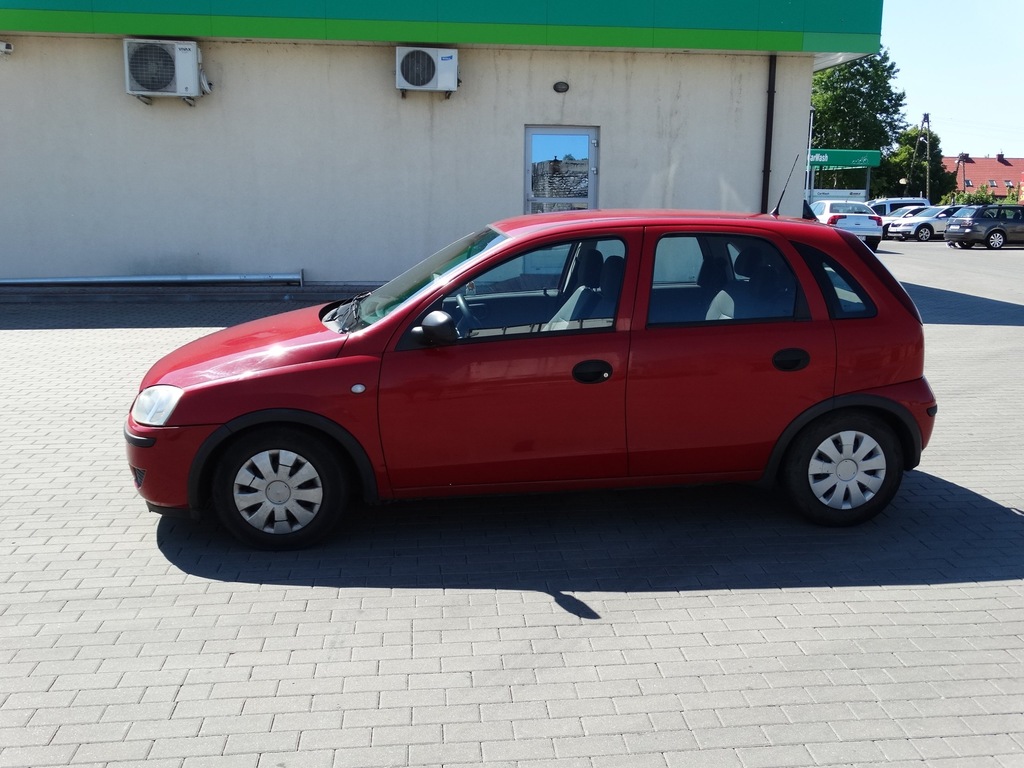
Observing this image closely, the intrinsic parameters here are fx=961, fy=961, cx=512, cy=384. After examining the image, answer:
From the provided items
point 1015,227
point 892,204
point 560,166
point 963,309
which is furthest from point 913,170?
point 560,166

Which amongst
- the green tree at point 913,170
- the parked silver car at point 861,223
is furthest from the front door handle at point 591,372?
the green tree at point 913,170

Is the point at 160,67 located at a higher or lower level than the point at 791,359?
higher

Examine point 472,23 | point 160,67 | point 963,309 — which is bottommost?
point 963,309

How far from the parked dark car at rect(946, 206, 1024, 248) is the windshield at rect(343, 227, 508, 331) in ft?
104

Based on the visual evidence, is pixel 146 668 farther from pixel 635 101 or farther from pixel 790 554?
pixel 635 101

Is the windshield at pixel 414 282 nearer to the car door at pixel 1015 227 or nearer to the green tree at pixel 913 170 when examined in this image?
the car door at pixel 1015 227

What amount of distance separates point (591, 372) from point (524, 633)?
142cm

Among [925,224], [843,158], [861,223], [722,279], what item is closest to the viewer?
[722,279]

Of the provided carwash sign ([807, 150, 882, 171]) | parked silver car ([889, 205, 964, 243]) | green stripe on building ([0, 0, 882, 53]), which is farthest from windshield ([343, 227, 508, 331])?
carwash sign ([807, 150, 882, 171])

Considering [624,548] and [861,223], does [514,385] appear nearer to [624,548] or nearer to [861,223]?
[624,548]

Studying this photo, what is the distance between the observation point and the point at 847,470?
5.20 metres

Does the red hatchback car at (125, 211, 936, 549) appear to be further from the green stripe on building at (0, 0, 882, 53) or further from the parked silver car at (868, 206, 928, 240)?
the parked silver car at (868, 206, 928, 240)

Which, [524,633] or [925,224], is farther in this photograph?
[925,224]

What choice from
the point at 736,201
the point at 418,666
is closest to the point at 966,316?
the point at 736,201
